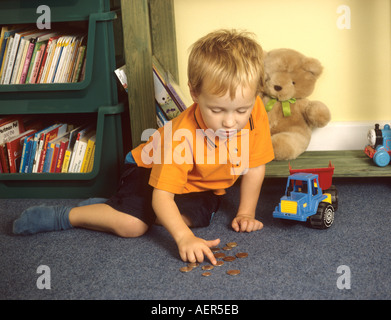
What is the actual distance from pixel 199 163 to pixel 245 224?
19 centimetres

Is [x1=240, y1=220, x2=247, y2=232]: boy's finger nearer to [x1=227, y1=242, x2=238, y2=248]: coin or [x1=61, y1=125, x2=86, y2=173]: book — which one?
[x1=227, y1=242, x2=238, y2=248]: coin

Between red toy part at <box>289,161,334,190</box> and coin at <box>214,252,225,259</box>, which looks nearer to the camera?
coin at <box>214,252,225,259</box>

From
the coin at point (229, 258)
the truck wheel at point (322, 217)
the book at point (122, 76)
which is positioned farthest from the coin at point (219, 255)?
the book at point (122, 76)

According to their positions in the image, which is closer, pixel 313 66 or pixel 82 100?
pixel 82 100

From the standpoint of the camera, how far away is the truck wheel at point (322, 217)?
115cm

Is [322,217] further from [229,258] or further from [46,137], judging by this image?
[46,137]

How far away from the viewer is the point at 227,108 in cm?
102

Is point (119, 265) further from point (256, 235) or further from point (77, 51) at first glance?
point (77, 51)

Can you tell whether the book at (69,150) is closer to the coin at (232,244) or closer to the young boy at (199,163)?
the young boy at (199,163)

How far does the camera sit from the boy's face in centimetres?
101

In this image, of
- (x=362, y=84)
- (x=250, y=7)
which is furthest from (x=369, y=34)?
(x=250, y=7)

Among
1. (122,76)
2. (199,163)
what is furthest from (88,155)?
(199,163)

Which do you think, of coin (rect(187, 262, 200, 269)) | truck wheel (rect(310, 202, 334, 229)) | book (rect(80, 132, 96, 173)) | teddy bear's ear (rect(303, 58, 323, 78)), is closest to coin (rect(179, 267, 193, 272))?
coin (rect(187, 262, 200, 269))
